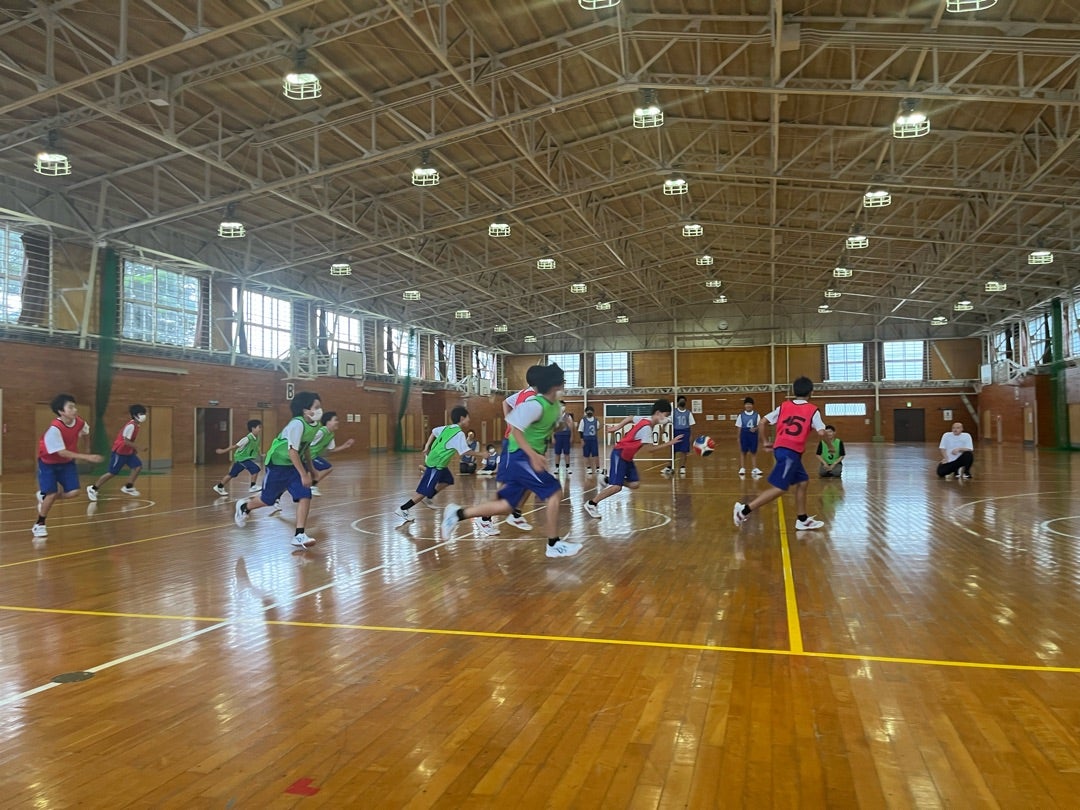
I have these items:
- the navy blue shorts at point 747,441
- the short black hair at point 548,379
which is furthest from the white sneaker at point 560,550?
the navy blue shorts at point 747,441

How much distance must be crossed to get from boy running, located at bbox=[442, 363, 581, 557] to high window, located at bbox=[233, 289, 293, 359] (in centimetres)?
2529

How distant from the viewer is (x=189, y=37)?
12602 millimetres

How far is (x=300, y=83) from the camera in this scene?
13094 mm

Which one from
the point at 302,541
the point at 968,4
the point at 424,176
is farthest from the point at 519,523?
the point at 424,176

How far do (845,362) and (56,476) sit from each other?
46.3 meters

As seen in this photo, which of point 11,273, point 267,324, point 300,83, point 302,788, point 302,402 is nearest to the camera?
point 302,788

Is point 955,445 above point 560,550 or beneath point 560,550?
above

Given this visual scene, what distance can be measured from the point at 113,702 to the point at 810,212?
93.9ft

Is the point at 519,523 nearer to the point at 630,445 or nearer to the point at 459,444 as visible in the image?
the point at 459,444

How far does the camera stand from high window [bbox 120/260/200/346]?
24.8 metres

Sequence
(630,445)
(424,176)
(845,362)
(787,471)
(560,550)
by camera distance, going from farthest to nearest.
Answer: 1. (845,362)
2. (424,176)
3. (630,445)
4. (787,471)
5. (560,550)

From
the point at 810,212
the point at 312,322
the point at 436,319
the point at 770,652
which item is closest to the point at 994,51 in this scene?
the point at 810,212

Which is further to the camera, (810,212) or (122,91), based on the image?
(810,212)

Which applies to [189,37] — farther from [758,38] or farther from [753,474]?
[753,474]
